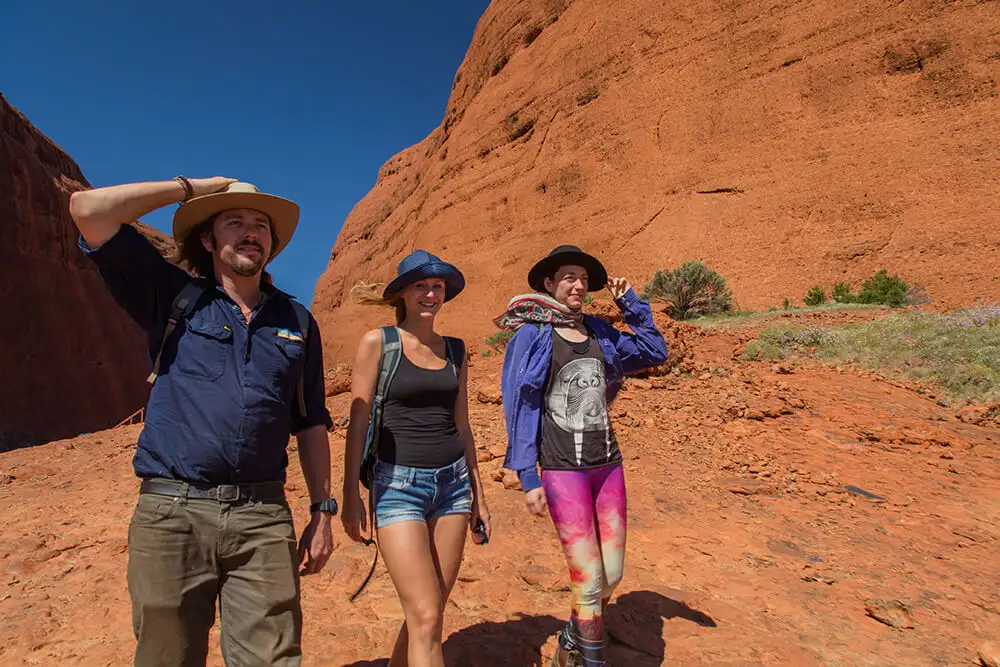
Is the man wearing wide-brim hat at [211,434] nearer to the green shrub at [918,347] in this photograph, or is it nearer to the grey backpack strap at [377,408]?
the grey backpack strap at [377,408]

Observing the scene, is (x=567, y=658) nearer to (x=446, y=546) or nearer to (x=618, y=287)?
(x=446, y=546)

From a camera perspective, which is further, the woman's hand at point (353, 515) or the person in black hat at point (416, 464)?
the woman's hand at point (353, 515)

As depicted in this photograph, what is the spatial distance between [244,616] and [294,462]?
4878mm

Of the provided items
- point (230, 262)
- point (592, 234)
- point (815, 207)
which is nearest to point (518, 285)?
point (592, 234)

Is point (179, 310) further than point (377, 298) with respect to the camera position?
No

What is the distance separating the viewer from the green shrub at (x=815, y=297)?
16938 mm

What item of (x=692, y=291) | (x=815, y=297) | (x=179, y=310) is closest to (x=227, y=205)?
(x=179, y=310)

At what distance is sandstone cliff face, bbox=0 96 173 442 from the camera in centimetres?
2258

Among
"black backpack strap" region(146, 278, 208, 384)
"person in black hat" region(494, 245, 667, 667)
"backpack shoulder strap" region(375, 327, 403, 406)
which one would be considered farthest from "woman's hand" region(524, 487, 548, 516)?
"black backpack strap" region(146, 278, 208, 384)

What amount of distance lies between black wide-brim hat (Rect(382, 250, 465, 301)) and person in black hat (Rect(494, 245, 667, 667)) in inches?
14.3

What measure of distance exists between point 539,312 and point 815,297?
1713 centimetres

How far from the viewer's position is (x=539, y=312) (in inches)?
104

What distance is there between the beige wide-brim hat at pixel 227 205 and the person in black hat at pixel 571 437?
1104 mm

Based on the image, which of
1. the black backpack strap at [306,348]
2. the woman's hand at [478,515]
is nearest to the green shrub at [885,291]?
the woman's hand at [478,515]
